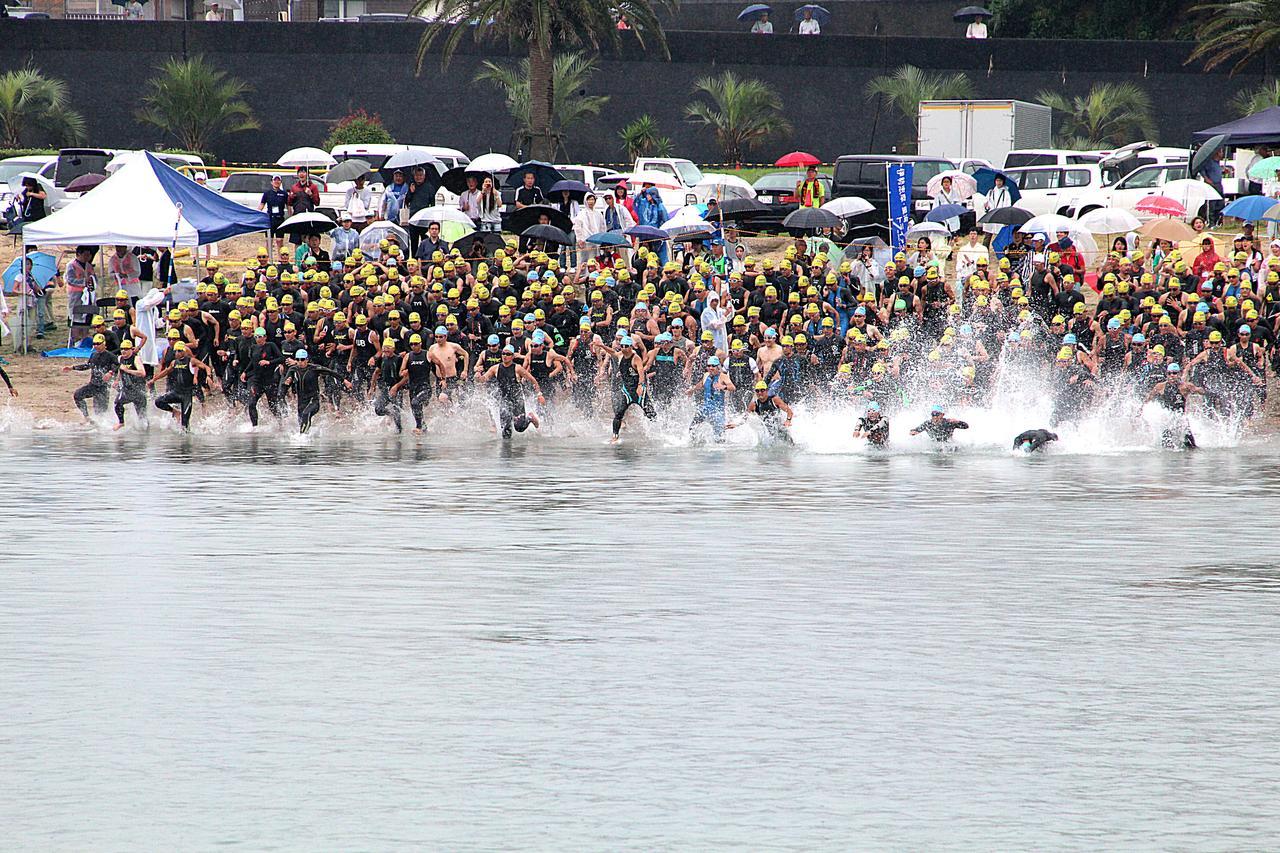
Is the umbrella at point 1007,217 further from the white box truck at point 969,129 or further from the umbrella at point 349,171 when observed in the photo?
the white box truck at point 969,129

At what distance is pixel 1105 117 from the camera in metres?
46.4

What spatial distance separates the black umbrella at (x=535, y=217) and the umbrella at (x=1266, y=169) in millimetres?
12059

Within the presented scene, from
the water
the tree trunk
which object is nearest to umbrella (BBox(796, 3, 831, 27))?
the tree trunk

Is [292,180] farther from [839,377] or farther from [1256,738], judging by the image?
[1256,738]

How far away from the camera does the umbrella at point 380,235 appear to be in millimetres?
28562

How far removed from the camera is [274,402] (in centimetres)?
2520

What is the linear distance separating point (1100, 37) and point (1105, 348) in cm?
3135

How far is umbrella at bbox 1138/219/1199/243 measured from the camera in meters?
28.5

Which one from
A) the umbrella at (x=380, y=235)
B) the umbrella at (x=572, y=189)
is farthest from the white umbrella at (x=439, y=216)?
the umbrella at (x=572, y=189)

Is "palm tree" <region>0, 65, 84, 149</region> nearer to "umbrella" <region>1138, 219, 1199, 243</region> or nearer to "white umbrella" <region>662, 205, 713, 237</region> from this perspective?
"white umbrella" <region>662, 205, 713, 237</region>

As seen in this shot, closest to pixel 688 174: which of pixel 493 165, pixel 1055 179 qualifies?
pixel 493 165

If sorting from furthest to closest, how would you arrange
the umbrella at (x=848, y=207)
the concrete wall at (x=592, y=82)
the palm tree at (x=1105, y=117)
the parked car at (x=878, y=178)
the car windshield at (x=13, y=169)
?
the concrete wall at (x=592, y=82), the palm tree at (x=1105, y=117), the car windshield at (x=13, y=169), the parked car at (x=878, y=178), the umbrella at (x=848, y=207)

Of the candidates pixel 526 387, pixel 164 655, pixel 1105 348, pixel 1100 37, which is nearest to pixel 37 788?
pixel 164 655

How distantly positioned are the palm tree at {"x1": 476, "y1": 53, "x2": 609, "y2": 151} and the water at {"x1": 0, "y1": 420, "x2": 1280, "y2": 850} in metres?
24.4
